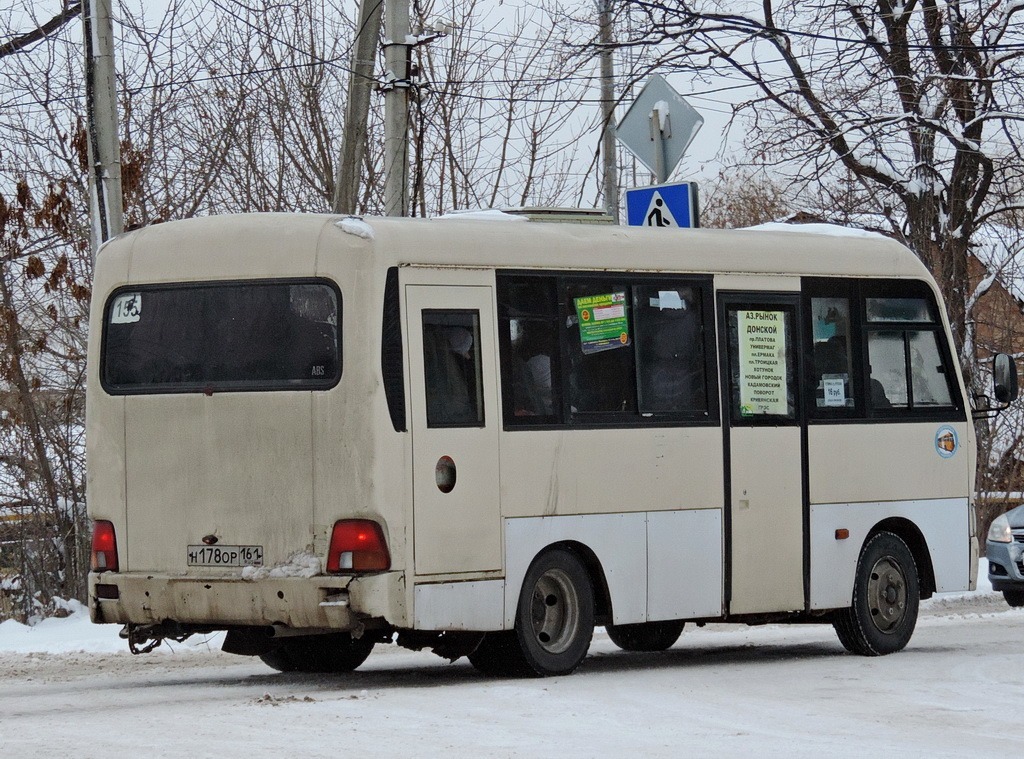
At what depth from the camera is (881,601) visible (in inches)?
502

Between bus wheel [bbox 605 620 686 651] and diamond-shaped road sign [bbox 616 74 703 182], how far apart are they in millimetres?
4170

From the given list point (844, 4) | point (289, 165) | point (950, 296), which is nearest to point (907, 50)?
point (844, 4)

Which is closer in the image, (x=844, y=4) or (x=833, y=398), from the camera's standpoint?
(x=833, y=398)

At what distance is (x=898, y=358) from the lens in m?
12.8

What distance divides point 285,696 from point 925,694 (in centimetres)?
346

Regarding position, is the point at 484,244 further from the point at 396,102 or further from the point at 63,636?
the point at 63,636

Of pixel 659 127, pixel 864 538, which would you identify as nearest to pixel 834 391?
pixel 864 538

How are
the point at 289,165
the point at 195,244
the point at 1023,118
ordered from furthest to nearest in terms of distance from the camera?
the point at 1023,118 → the point at 289,165 → the point at 195,244

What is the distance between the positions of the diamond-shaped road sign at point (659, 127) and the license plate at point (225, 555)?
6.44 meters

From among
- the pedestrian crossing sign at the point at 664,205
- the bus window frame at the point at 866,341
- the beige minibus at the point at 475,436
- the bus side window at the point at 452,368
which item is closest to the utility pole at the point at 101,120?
the beige minibus at the point at 475,436

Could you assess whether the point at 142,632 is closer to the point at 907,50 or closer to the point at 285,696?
the point at 285,696

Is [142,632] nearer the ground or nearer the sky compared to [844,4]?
nearer the ground

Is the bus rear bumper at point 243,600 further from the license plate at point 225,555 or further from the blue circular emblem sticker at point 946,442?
the blue circular emblem sticker at point 946,442

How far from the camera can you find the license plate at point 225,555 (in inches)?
394
